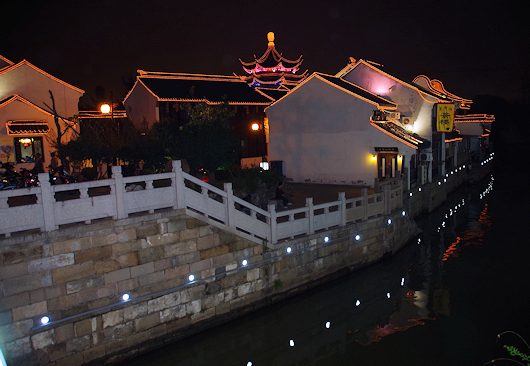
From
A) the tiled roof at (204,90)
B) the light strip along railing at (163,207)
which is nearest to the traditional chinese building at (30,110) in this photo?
the tiled roof at (204,90)

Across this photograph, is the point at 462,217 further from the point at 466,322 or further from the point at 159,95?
the point at 159,95

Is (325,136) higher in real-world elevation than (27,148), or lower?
higher

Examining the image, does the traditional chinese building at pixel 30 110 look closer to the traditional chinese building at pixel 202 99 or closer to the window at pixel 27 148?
the window at pixel 27 148

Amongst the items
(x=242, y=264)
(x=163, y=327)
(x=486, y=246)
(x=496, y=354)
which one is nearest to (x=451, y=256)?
(x=486, y=246)

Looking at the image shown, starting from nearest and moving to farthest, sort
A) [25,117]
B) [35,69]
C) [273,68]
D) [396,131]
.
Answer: [25,117] → [35,69] → [396,131] → [273,68]

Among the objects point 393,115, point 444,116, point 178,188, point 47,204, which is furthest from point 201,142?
point 444,116

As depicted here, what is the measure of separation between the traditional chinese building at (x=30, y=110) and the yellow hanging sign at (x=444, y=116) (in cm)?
2136

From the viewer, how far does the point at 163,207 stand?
1112 centimetres

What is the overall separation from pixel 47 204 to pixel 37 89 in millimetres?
16460

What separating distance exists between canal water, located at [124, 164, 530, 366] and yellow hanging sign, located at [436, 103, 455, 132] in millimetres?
11868

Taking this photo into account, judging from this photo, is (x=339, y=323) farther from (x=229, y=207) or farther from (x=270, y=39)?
(x=270, y=39)

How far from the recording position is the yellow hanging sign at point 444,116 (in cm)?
2956

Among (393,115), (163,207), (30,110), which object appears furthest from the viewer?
(393,115)

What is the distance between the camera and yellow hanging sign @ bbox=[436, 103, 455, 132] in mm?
29562
